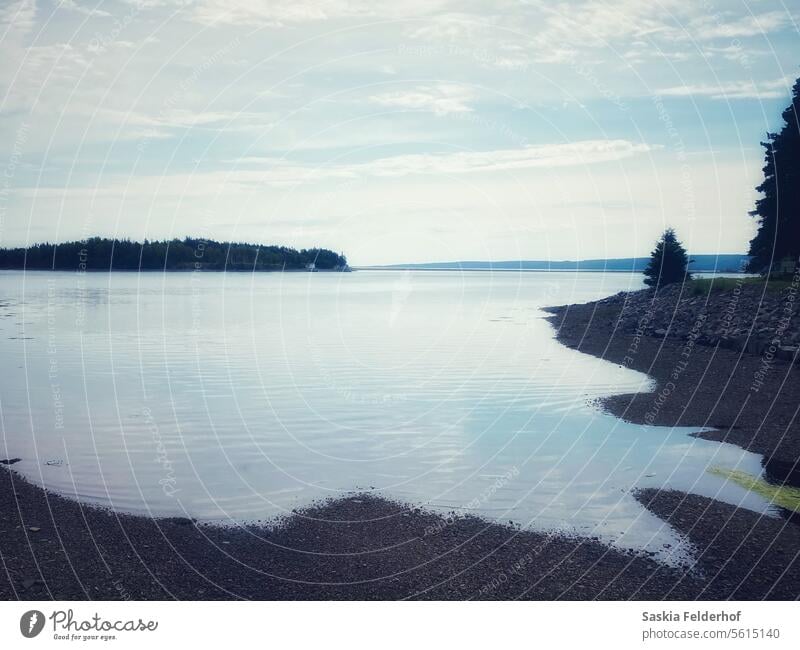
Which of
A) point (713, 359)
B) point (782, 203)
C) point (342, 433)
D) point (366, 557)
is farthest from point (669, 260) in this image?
point (366, 557)

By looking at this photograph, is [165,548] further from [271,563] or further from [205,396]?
[205,396]

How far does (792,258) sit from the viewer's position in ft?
190

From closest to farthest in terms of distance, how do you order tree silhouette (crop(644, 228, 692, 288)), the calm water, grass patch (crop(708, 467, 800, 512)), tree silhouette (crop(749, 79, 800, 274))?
grass patch (crop(708, 467, 800, 512)) < the calm water < tree silhouette (crop(749, 79, 800, 274)) < tree silhouette (crop(644, 228, 692, 288))

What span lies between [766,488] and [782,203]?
4979cm

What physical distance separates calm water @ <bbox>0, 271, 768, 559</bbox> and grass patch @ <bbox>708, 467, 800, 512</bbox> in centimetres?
42

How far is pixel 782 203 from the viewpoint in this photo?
190ft

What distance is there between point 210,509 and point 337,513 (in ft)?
10.2

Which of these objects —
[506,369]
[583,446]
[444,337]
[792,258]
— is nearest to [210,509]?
[583,446]

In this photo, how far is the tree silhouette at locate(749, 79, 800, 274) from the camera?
183 ft

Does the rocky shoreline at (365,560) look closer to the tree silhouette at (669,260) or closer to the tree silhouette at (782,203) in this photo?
the tree silhouette at (782,203)

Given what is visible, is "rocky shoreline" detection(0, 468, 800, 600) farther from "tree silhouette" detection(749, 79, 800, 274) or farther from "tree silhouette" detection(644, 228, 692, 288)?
"tree silhouette" detection(644, 228, 692, 288)

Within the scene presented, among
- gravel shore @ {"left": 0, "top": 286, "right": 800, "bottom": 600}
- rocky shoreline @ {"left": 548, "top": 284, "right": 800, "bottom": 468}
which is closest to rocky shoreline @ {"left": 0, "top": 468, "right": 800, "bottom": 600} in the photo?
gravel shore @ {"left": 0, "top": 286, "right": 800, "bottom": 600}

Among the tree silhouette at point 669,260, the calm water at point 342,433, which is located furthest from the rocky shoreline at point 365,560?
the tree silhouette at point 669,260

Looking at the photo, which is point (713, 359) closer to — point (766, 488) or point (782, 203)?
point (766, 488)
